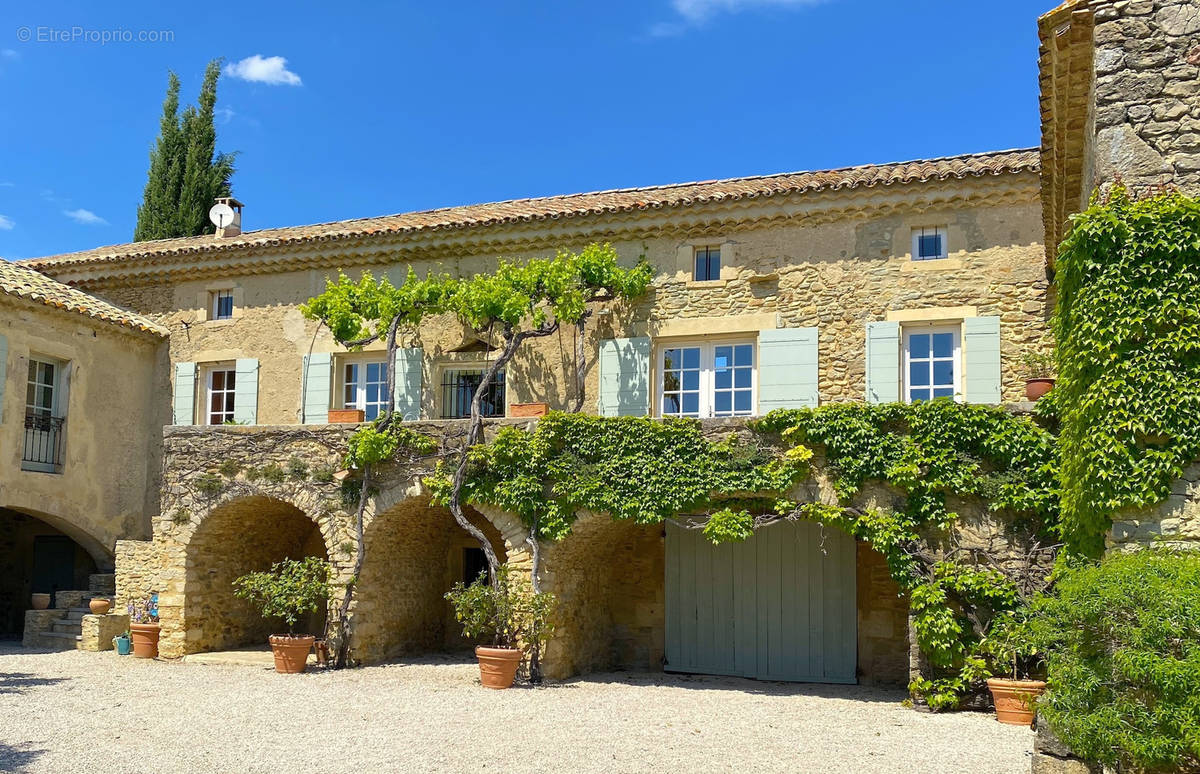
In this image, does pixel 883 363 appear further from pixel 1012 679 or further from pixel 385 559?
pixel 385 559

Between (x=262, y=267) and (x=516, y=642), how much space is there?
8.10 metres

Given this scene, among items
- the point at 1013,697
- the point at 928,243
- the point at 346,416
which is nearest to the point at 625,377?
the point at 346,416

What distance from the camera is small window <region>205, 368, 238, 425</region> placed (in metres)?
16.9

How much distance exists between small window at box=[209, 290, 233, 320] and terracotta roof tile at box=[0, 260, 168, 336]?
99 cm

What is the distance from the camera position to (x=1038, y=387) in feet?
36.1

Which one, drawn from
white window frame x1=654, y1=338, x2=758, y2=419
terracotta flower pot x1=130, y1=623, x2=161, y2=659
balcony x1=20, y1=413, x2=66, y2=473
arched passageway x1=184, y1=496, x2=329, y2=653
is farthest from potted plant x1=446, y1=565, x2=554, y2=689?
balcony x1=20, y1=413, x2=66, y2=473

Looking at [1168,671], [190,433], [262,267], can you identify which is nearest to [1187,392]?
[1168,671]

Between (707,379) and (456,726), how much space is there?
20.2 feet

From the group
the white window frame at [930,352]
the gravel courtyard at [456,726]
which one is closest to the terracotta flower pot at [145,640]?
the gravel courtyard at [456,726]

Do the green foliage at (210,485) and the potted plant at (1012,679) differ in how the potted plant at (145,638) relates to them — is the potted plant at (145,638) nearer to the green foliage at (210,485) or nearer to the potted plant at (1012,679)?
→ the green foliage at (210,485)

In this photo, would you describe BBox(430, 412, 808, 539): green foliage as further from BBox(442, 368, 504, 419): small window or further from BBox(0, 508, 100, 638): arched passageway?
BBox(0, 508, 100, 638): arched passageway

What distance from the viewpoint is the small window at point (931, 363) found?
42.4 ft

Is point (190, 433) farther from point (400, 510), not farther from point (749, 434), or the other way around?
point (749, 434)

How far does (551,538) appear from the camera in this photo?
12195mm
